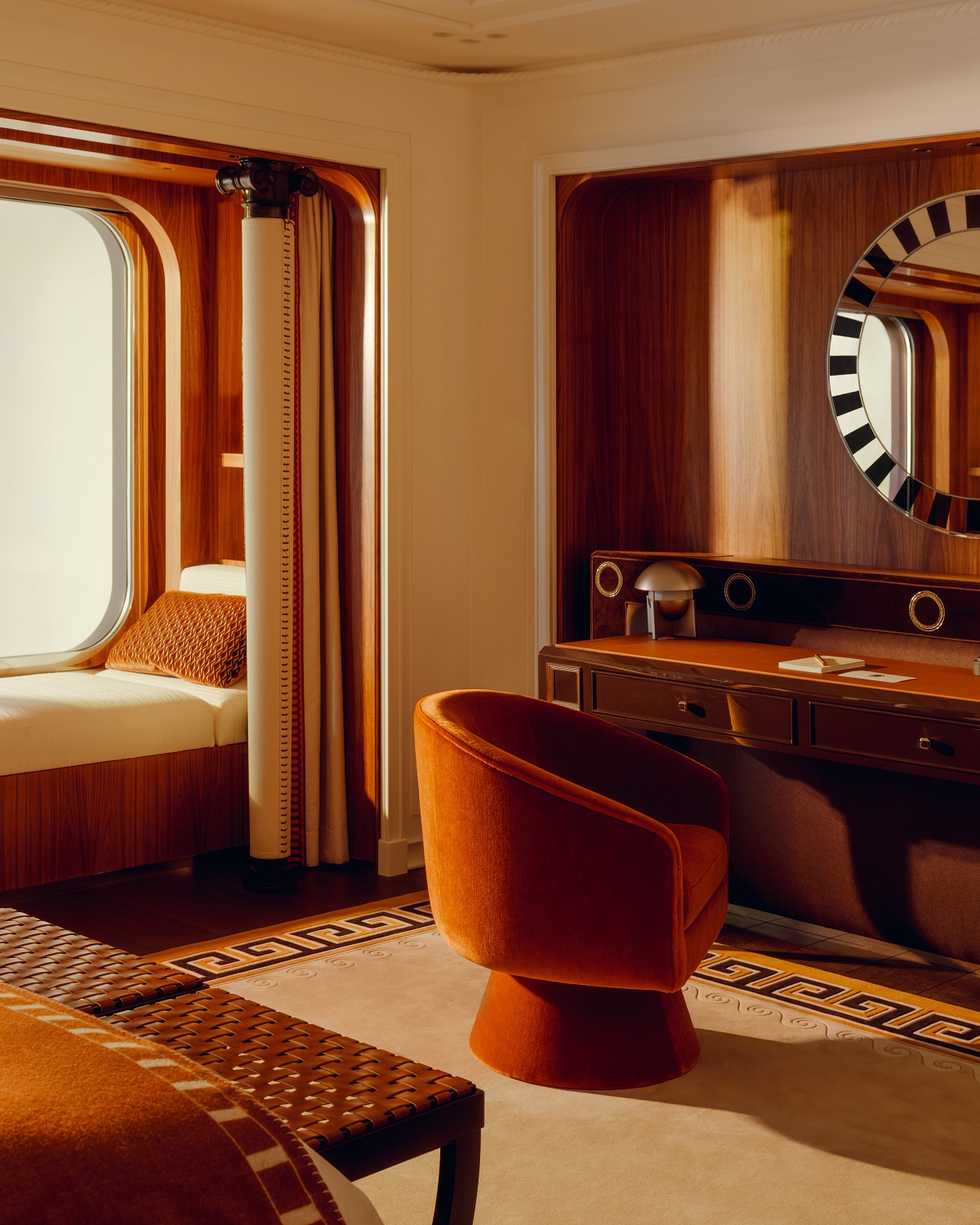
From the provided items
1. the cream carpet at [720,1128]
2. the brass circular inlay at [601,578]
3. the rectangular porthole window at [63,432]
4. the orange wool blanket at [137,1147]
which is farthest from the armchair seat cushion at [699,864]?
the rectangular porthole window at [63,432]

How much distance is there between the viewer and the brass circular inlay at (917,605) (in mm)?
3768

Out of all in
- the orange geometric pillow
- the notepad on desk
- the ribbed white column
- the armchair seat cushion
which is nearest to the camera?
the armchair seat cushion

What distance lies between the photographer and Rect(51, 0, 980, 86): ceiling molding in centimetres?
373

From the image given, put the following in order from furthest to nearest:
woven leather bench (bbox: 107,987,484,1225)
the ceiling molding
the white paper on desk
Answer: the ceiling molding < the white paper on desk < woven leather bench (bbox: 107,987,484,1225)

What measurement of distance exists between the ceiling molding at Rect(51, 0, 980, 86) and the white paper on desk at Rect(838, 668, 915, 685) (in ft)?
5.53

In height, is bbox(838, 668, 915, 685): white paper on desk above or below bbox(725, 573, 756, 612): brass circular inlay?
→ below

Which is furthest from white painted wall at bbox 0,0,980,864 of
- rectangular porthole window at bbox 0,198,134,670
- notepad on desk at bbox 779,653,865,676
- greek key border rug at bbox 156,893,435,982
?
rectangular porthole window at bbox 0,198,134,670

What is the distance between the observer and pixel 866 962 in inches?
149

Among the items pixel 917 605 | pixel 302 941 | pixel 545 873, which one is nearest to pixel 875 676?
pixel 917 605

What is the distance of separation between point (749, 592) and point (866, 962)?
43.4 inches

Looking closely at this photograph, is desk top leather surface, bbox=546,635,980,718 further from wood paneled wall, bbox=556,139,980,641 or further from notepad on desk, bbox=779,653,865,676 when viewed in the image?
wood paneled wall, bbox=556,139,980,641

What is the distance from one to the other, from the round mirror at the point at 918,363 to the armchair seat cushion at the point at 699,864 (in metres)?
1.27

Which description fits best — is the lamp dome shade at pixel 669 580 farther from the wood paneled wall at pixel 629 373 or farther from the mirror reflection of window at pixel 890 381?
the mirror reflection of window at pixel 890 381

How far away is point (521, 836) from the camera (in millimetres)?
2898
